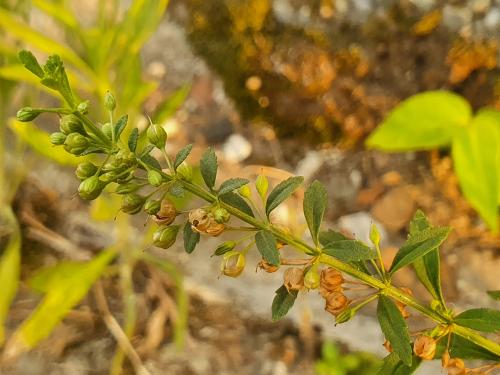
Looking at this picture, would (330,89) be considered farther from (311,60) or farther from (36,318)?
(36,318)

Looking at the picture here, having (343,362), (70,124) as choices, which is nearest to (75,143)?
(70,124)

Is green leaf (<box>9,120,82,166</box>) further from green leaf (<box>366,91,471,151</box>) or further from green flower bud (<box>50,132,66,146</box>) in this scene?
green flower bud (<box>50,132,66,146</box>)

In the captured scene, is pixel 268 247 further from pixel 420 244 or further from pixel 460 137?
pixel 460 137

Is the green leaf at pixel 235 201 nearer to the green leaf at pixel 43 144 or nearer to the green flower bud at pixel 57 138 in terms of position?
the green flower bud at pixel 57 138

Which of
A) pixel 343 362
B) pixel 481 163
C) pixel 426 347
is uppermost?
Answer: pixel 481 163

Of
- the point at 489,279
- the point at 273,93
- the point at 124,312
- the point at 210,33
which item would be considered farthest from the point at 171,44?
the point at 489,279
